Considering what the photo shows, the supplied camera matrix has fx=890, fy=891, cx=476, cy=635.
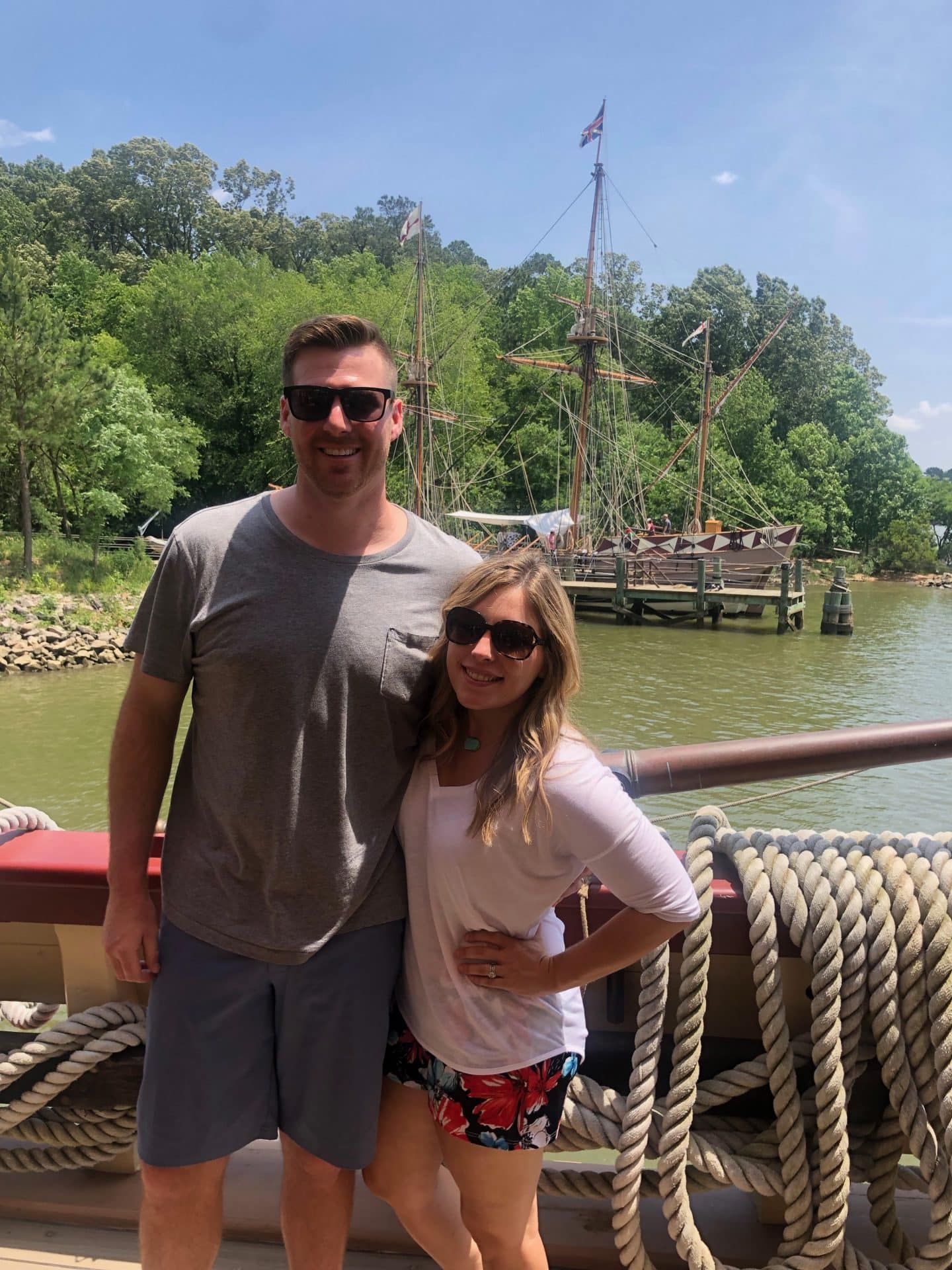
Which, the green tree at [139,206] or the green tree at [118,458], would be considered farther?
the green tree at [139,206]

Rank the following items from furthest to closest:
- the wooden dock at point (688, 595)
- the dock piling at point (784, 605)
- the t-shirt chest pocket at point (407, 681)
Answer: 1. the wooden dock at point (688, 595)
2. the dock piling at point (784, 605)
3. the t-shirt chest pocket at point (407, 681)

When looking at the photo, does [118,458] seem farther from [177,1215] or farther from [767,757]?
[767,757]

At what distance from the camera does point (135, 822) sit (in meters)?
1.48

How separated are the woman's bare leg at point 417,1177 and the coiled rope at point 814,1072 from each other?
9.9 inches

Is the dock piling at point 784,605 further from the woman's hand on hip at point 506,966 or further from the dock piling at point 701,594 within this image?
the woman's hand on hip at point 506,966

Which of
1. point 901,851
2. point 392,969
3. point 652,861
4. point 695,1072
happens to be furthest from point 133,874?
point 901,851

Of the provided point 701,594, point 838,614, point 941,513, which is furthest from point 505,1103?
point 941,513

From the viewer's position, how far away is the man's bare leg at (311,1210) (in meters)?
1.46

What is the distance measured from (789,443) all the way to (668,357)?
329 inches

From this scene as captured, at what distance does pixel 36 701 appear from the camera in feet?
48.3

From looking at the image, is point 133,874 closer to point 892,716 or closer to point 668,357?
point 892,716

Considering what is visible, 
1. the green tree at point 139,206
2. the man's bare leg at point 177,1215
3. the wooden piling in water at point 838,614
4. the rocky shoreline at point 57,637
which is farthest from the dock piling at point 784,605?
the green tree at point 139,206

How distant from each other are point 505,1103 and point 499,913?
285 millimetres

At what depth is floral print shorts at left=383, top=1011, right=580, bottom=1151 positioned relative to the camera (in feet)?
4.46
